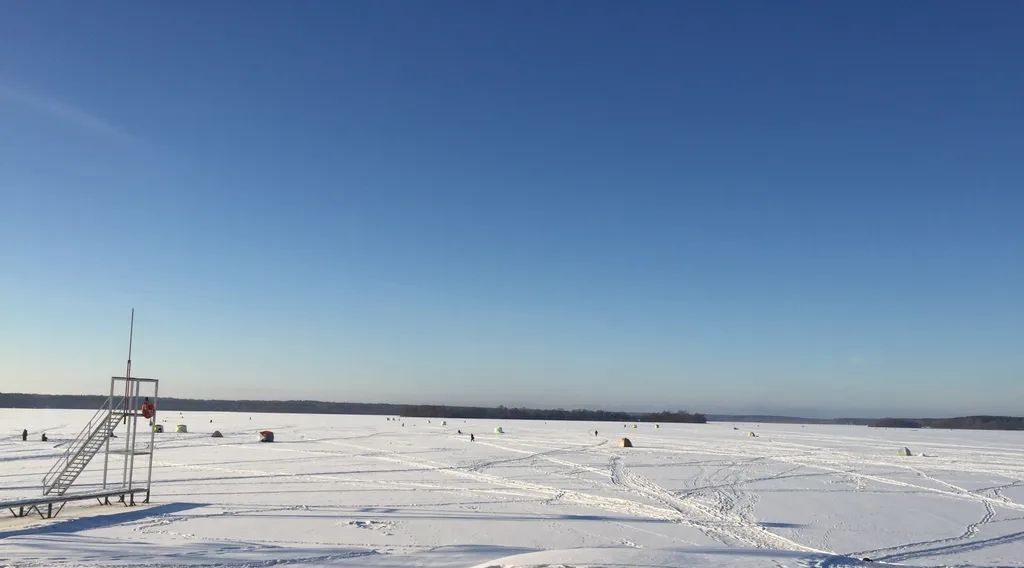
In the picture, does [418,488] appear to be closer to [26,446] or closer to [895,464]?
[895,464]

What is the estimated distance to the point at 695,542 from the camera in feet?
44.5

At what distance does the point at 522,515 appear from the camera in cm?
1650

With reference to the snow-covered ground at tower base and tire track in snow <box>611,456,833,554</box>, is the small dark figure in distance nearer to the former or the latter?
the snow-covered ground at tower base

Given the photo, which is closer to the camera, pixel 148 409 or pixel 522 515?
pixel 522 515

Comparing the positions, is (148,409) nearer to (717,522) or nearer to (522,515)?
(522,515)

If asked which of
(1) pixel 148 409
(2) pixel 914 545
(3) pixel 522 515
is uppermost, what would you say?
(1) pixel 148 409

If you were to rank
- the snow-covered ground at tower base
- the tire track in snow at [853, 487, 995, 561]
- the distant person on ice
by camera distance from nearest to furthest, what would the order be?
the snow-covered ground at tower base, the tire track in snow at [853, 487, 995, 561], the distant person on ice

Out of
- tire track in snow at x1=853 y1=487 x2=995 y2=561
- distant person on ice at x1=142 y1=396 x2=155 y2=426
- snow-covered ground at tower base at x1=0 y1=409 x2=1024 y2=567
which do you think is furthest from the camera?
distant person on ice at x1=142 y1=396 x2=155 y2=426

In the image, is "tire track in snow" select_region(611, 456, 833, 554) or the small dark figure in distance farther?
the small dark figure in distance

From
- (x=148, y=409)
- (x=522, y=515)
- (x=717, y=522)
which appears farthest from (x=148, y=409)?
(x=717, y=522)

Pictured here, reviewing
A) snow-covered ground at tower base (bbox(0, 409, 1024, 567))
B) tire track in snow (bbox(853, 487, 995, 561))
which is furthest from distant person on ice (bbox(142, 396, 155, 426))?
tire track in snow (bbox(853, 487, 995, 561))

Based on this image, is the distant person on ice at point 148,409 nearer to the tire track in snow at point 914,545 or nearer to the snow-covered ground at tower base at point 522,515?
the snow-covered ground at tower base at point 522,515

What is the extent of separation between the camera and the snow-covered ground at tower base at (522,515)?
11750 mm

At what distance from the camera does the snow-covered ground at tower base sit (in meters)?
11.8
